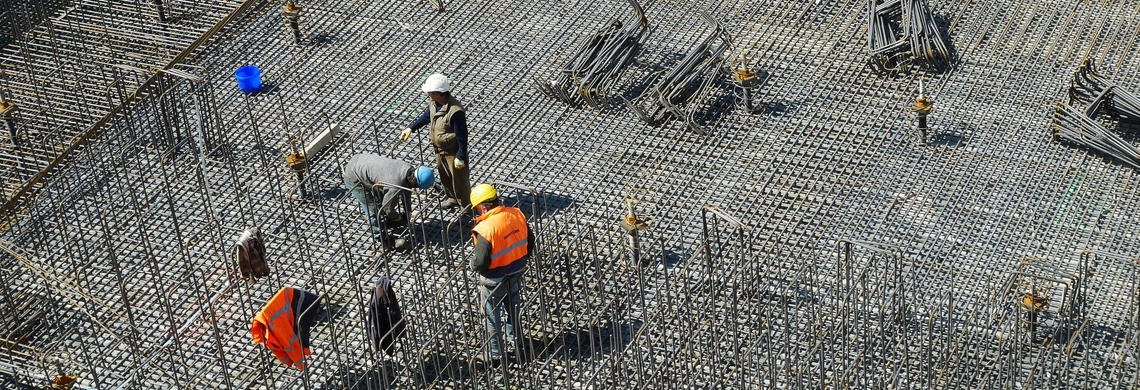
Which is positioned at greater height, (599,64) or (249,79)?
(599,64)

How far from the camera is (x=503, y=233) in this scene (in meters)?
14.0

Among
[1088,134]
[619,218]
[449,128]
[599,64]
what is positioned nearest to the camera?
[449,128]

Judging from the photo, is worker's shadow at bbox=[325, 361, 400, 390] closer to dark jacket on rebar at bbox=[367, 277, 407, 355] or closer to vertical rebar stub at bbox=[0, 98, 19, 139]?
dark jacket on rebar at bbox=[367, 277, 407, 355]

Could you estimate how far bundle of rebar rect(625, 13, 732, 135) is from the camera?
58.3 ft

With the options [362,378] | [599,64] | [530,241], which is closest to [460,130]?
[530,241]

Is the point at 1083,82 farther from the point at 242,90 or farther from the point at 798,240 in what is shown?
the point at 242,90

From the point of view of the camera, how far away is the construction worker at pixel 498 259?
45.7 feet

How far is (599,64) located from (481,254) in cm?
483

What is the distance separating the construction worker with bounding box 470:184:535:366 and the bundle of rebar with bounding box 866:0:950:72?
18.7ft

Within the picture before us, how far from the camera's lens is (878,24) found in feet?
61.7

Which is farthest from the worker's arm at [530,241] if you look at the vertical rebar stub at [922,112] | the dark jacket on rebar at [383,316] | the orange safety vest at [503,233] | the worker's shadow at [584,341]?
the vertical rebar stub at [922,112]

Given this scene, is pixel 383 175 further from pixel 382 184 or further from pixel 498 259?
pixel 498 259

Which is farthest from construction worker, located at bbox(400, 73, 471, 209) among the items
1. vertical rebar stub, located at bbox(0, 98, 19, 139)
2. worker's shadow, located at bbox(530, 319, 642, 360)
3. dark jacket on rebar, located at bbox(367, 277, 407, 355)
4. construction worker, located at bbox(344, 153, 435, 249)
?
vertical rebar stub, located at bbox(0, 98, 19, 139)

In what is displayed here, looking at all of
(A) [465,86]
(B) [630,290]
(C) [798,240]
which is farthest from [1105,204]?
(A) [465,86]
